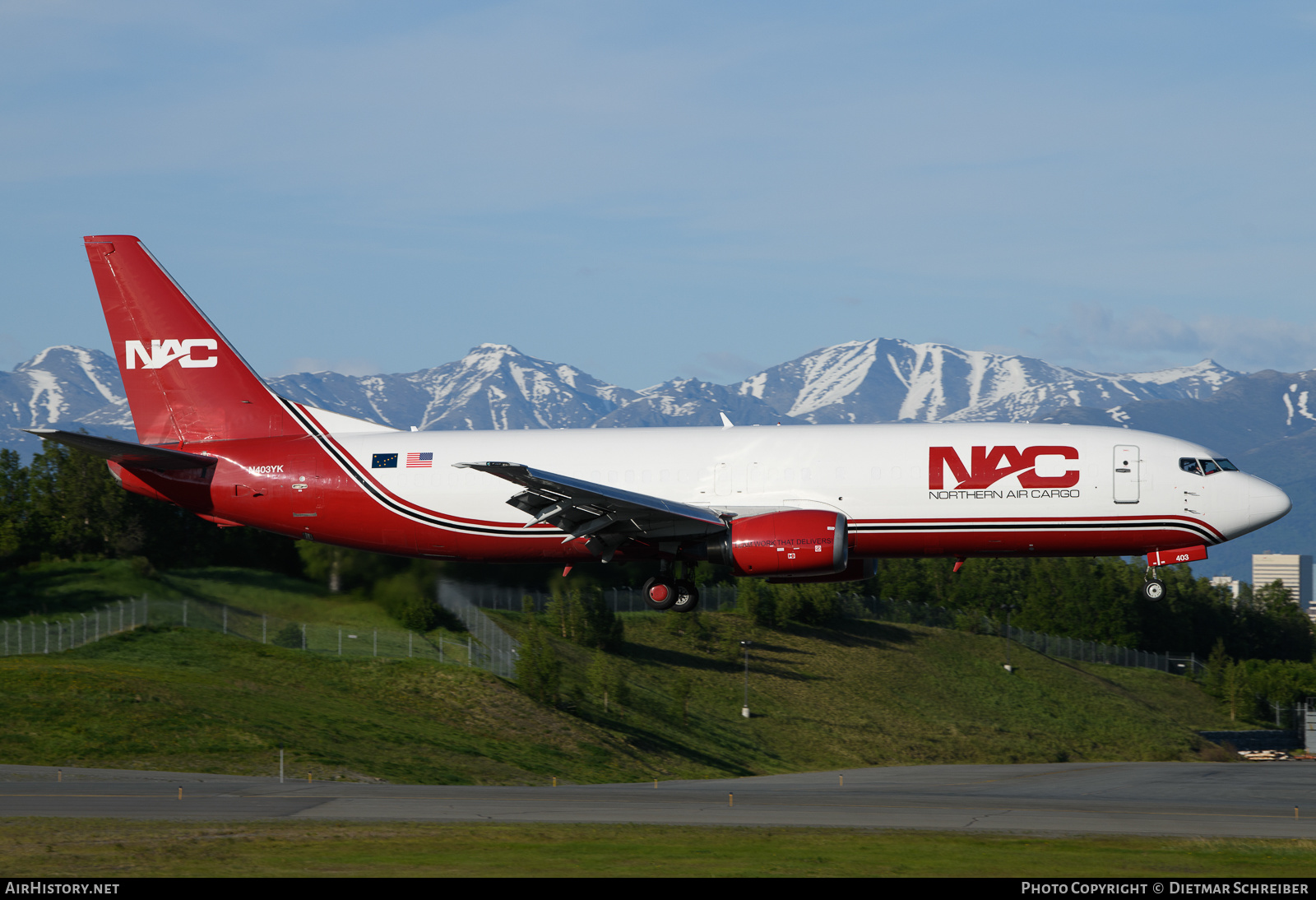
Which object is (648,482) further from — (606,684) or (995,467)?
(606,684)

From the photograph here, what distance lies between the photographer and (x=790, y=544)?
3975 centimetres

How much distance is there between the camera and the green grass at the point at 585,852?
30469 millimetres

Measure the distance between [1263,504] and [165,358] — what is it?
122ft

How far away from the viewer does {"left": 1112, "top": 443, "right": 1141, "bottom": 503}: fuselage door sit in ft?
131

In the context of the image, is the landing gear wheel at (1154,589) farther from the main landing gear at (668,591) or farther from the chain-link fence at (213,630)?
the chain-link fence at (213,630)

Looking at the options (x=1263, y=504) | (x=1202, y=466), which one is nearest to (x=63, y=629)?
(x=1202, y=466)

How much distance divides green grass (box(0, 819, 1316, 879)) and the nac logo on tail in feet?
55.9

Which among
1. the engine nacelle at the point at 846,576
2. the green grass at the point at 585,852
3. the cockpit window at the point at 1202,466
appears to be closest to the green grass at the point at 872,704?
the engine nacelle at the point at 846,576

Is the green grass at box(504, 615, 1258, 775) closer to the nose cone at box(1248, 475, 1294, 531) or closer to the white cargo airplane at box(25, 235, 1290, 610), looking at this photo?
the white cargo airplane at box(25, 235, 1290, 610)

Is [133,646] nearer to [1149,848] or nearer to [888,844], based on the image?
[888,844]

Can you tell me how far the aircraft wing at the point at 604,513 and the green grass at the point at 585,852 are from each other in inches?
352

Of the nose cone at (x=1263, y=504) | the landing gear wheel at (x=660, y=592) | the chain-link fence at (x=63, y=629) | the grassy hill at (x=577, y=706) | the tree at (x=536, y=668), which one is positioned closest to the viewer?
the nose cone at (x=1263, y=504)

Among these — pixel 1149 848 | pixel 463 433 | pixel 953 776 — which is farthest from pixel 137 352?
pixel 953 776
